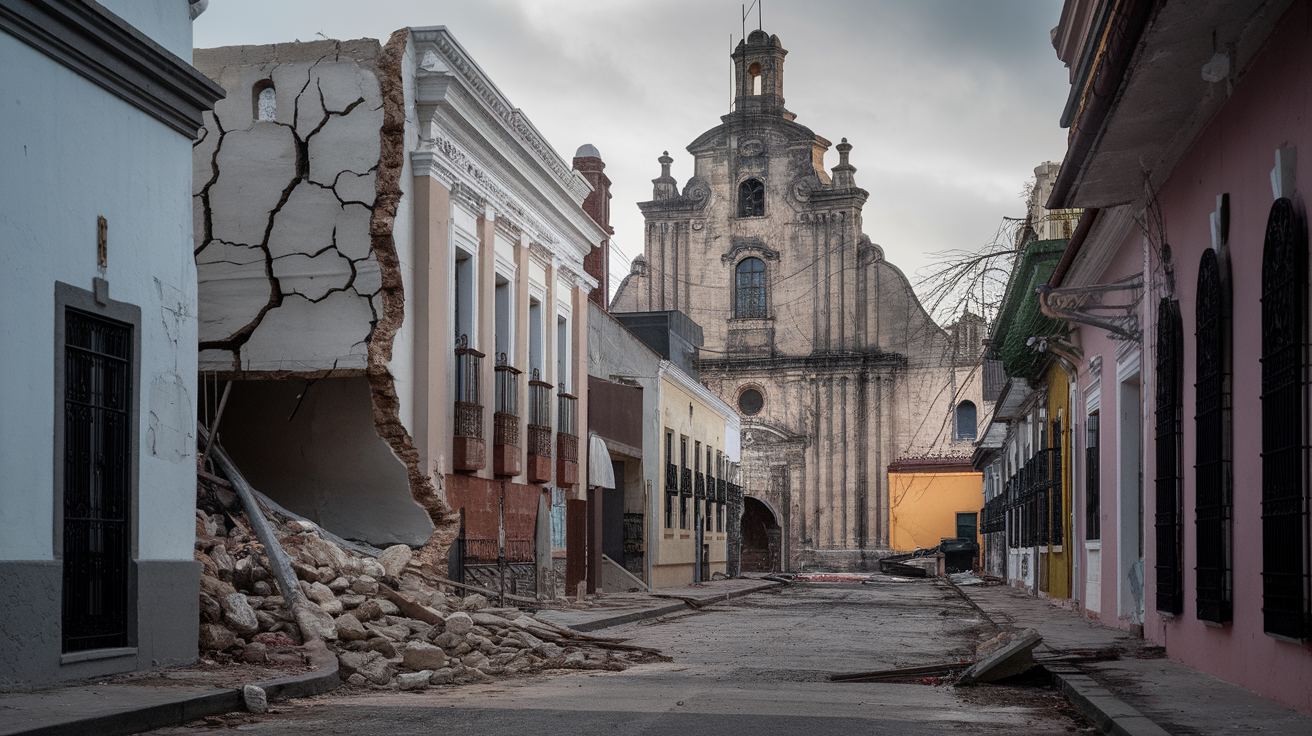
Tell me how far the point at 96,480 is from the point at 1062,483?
1445 centimetres

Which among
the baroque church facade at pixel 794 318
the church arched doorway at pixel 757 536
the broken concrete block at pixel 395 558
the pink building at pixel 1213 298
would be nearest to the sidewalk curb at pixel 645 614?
the broken concrete block at pixel 395 558

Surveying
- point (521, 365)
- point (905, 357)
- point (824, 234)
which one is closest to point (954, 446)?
point (905, 357)

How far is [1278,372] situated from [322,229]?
10.5 m

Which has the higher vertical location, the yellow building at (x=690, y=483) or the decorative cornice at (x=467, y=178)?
the decorative cornice at (x=467, y=178)

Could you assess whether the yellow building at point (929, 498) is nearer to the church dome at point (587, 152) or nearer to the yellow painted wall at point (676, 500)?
the yellow painted wall at point (676, 500)

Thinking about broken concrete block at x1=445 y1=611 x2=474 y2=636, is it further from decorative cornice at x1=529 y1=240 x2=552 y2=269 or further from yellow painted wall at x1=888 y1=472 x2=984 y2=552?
yellow painted wall at x1=888 y1=472 x2=984 y2=552

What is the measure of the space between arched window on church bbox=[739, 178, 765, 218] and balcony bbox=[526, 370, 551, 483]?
28.6 m

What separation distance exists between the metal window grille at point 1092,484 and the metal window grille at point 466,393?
725cm

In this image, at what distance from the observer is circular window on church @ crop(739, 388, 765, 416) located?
1913 inches

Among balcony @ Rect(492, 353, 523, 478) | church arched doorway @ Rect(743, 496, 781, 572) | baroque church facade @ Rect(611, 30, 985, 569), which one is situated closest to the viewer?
balcony @ Rect(492, 353, 523, 478)

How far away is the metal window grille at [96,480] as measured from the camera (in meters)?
8.60

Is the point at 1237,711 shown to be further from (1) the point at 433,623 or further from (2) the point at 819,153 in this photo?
(2) the point at 819,153

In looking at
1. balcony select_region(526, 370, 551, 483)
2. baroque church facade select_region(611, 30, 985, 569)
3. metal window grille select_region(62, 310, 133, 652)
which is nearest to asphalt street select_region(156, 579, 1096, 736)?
metal window grille select_region(62, 310, 133, 652)

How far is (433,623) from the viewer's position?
11.7 meters
